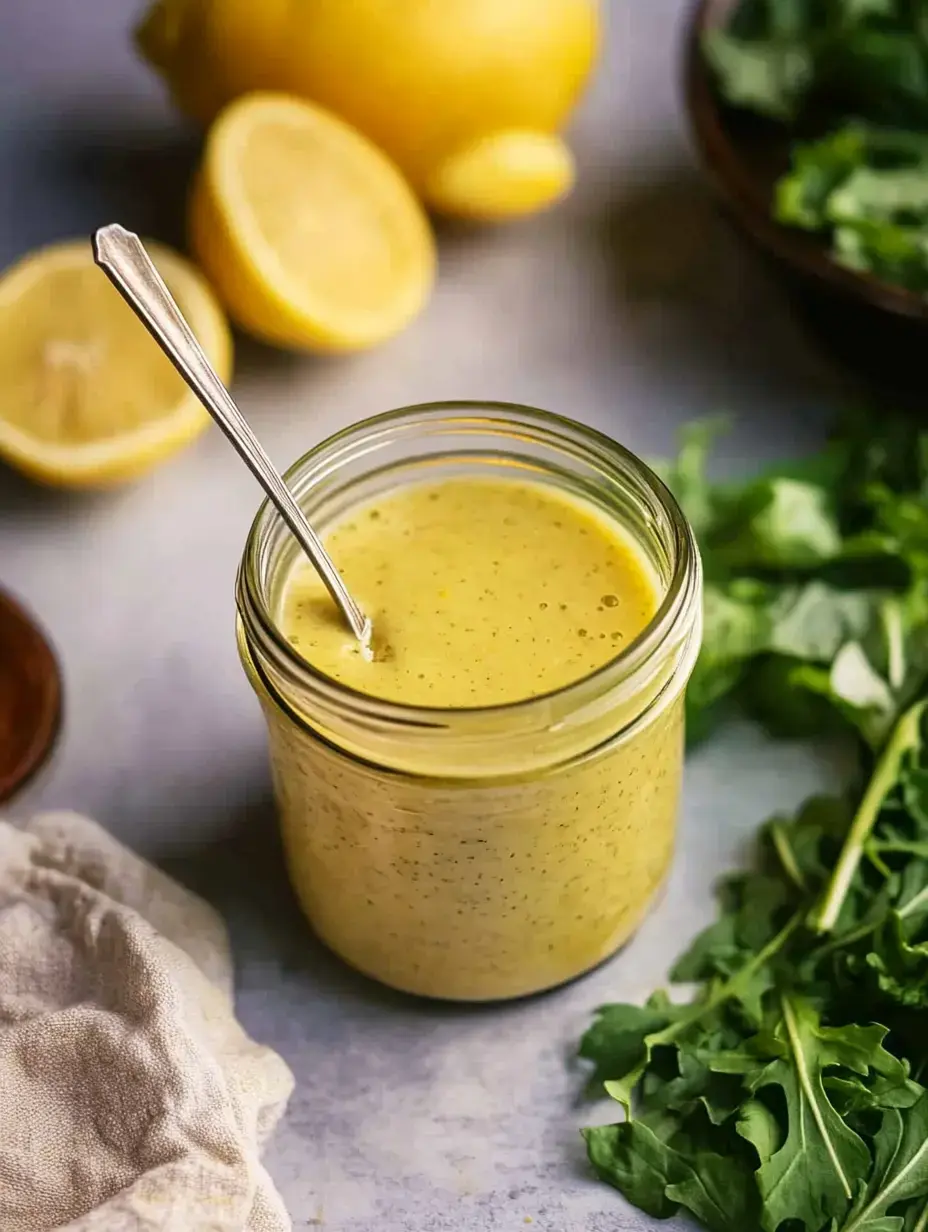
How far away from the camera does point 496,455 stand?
3.69 ft

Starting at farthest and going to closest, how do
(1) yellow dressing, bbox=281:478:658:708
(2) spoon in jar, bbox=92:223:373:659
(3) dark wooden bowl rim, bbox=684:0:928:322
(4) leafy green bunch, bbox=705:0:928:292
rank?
1. (4) leafy green bunch, bbox=705:0:928:292
2. (3) dark wooden bowl rim, bbox=684:0:928:322
3. (1) yellow dressing, bbox=281:478:658:708
4. (2) spoon in jar, bbox=92:223:373:659

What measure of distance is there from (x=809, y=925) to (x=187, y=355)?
0.60 metres

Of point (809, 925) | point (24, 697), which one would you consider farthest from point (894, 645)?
point (24, 697)

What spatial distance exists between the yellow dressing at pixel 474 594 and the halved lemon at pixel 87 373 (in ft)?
1.29

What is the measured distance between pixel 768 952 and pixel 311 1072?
13.4 inches

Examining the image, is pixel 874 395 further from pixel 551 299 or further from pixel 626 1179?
pixel 626 1179

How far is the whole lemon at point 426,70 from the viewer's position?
4.88ft

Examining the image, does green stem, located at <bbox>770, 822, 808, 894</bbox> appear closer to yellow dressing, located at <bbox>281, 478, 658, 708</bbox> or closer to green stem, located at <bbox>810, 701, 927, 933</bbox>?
green stem, located at <bbox>810, 701, 927, 933</bbox>

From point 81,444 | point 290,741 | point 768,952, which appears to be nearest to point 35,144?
point 81,444

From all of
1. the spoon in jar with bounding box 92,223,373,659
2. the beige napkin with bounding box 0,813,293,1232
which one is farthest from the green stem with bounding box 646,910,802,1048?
the spoon in jar with bounding box 92,223,373,659

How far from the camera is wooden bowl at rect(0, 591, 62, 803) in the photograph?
49.6 inches

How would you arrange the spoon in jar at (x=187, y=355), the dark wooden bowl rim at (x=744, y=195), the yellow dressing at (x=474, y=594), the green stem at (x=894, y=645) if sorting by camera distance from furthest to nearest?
the dark wooden bowl rim at (x=744, y=195)
the green stem at (x=894, y=645)
the yellow dressing at (x=474, y=594)
the spoon in jar at (x=187, y=355)

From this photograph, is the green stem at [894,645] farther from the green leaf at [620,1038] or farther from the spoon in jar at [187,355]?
the spoon in jar at [187,355]

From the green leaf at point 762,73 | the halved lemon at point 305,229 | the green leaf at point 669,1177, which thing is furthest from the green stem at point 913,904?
the green leaf at point 762,73
